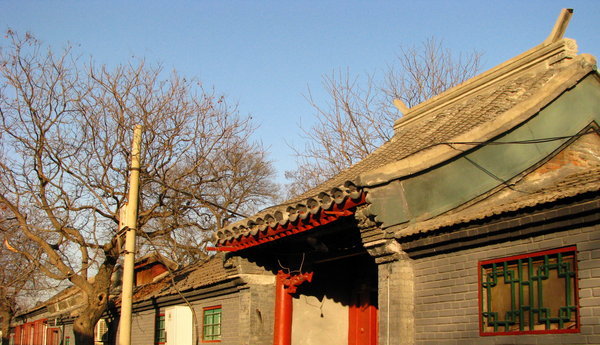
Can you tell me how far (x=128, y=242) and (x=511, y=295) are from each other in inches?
204

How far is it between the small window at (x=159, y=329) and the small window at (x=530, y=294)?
1010cm

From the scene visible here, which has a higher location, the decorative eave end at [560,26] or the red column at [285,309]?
the decorative eave end at [560,26]

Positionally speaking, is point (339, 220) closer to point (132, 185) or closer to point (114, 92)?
point (132, 185)

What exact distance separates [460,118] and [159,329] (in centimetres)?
926

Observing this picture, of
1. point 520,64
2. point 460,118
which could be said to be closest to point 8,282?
point 460,118

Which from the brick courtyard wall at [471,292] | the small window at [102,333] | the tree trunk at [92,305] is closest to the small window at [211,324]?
the tree trunk at [92,305]

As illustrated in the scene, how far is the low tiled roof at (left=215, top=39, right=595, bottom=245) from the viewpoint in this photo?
28.5ft

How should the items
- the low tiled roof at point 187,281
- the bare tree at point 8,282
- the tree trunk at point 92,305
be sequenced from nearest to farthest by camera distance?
the low tiled roof at point 187,281 < the tree trunk at point 92,305 < the bare tree at point 8,282

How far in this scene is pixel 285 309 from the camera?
38.6 ft

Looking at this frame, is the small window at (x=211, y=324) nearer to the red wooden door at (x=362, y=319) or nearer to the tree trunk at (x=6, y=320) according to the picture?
the red wooden door at (x=362, y=319)

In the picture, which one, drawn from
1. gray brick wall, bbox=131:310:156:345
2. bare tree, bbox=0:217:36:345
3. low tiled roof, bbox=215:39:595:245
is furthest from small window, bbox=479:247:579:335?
bare tree, bbox=0:217:36:345

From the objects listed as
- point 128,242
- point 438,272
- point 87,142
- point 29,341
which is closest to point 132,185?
point 128,242

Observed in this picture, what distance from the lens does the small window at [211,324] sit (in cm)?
1350

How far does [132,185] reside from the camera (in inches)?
396
